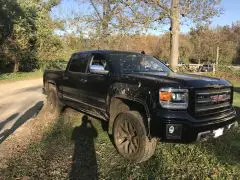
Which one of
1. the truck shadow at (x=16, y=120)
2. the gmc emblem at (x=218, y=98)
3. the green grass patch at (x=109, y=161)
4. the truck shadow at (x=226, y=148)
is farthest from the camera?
the truck shadow at (x=16, y=120)

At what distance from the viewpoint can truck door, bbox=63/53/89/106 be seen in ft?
22.8

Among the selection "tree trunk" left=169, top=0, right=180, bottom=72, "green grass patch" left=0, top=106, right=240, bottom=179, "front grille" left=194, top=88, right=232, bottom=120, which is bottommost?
"green grass patch" left=0, top=106, right=240, bottom=179

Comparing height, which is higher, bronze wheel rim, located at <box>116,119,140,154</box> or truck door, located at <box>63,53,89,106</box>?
truck door, located at <box>63,53,89,106</box>

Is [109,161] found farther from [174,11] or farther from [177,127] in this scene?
[174,11]

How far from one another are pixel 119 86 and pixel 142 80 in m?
0.59

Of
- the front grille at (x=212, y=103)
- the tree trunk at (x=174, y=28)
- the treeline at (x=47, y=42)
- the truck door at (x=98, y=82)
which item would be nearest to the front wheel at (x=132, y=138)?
the truck door at (x=98, y=82)

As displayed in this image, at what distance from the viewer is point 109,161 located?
540 cm

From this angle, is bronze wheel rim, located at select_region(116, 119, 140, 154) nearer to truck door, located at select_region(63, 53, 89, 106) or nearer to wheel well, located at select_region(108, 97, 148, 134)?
wheel well, located at select_region(108, 97, 148, 134)

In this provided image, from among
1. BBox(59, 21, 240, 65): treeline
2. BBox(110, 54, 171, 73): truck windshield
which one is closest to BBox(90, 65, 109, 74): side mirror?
BBox(110, 54, 171, 73): truck windshield

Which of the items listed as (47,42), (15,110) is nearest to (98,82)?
(15,110)

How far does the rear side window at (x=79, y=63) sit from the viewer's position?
7095mm

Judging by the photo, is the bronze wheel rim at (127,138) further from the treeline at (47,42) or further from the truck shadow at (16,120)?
the treeline at (47,42)

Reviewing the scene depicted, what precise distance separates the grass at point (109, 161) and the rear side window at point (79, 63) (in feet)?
4.81

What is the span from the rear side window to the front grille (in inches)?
114
